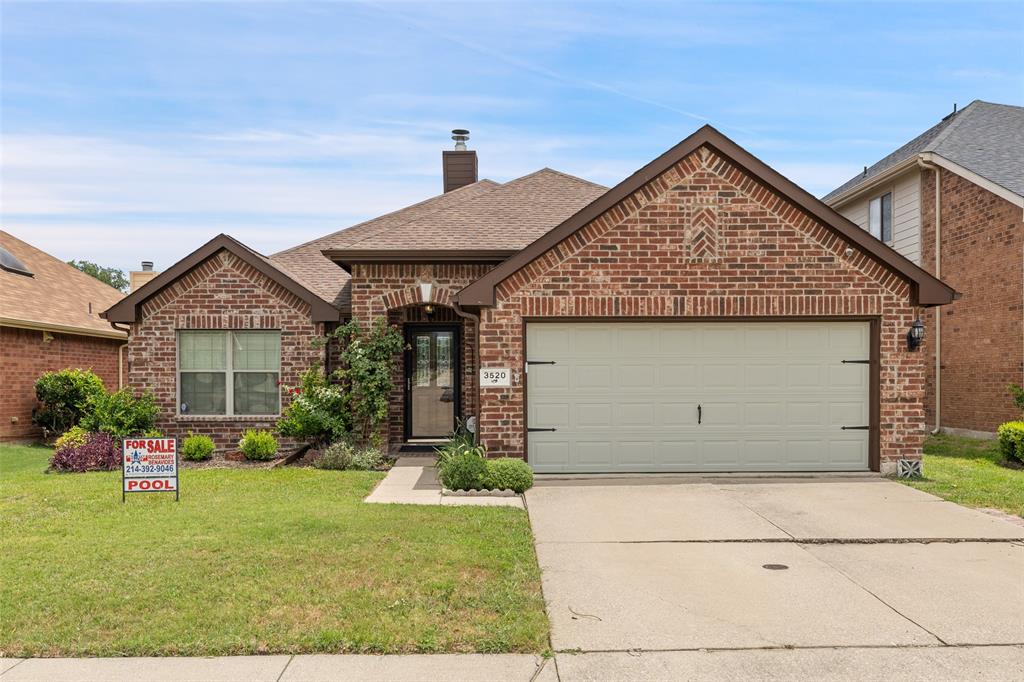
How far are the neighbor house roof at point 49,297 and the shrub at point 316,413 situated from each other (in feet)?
24.1

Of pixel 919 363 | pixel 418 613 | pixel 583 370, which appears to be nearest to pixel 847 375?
pixel 919 363

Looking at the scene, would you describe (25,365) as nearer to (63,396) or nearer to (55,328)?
(55,328)

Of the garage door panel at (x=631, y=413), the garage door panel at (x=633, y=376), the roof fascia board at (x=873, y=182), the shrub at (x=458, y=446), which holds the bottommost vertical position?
→ the shrub at (x=458, y=446)

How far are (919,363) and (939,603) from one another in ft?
20.6

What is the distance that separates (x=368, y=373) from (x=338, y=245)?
140 inches

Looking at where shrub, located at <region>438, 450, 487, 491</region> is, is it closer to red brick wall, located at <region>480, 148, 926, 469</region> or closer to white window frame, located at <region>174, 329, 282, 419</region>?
red brick wall, located at <region>480, 148, 926, 469</region>

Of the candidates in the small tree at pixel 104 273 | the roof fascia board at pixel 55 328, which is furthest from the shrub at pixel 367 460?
the small tree at pixel 104 273

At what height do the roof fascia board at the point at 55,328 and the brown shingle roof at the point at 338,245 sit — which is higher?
the brown shingle roof at the point at 338,245

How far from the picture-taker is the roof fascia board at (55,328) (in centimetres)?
1638

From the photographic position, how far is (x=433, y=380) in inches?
Result: 615

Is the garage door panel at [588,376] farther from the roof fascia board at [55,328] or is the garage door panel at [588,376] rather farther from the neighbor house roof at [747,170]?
the roof fascia board at [55,328]

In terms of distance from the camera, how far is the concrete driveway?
4.98m

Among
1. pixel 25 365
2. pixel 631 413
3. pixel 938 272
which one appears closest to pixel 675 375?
pixel 631 413

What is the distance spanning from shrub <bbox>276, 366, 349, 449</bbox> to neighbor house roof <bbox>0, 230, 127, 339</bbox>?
7.33 m
